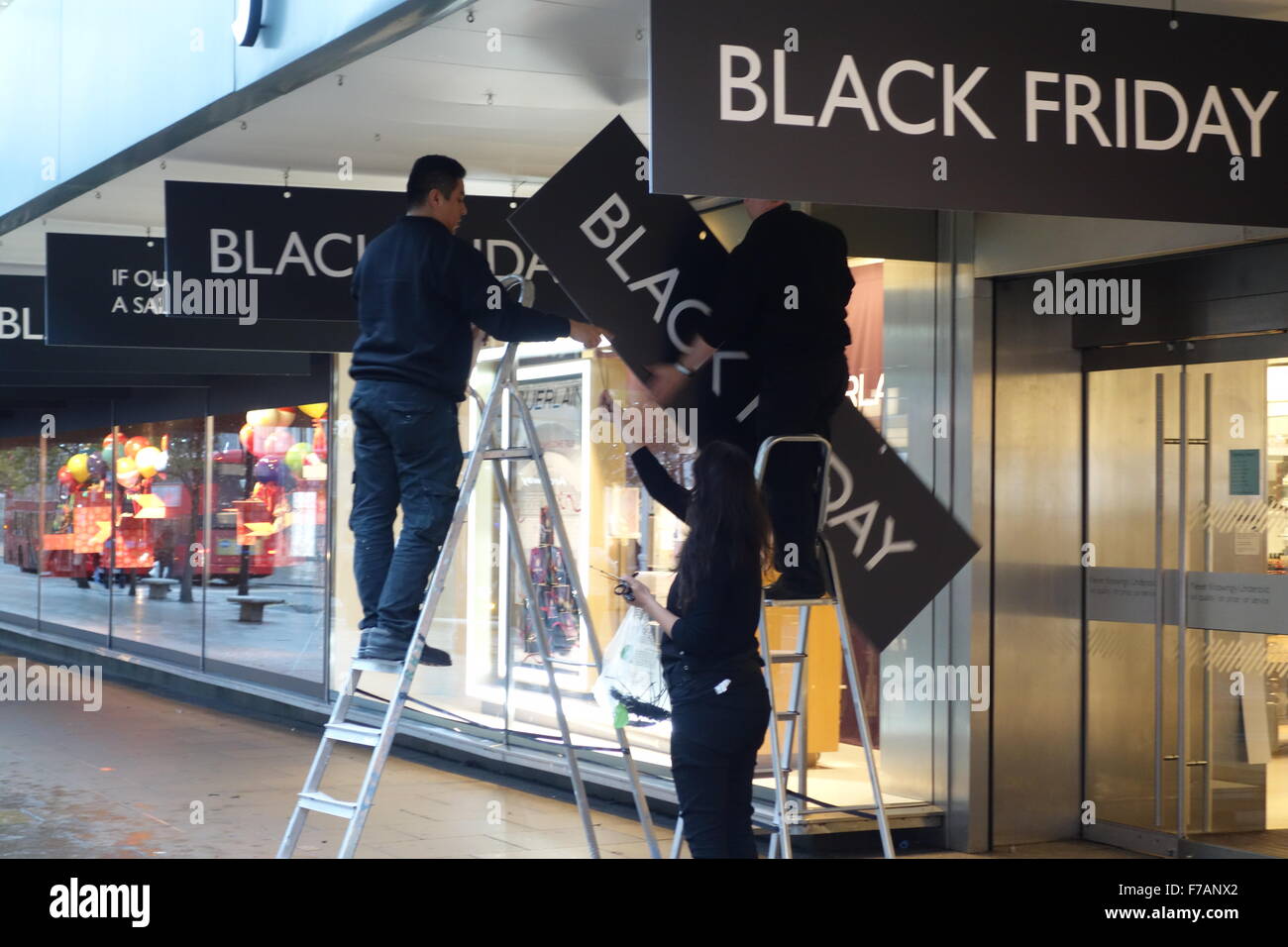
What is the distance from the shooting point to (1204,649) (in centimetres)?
664

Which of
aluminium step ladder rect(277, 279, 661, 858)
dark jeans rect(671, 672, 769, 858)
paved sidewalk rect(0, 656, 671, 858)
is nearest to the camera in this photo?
aluminium step ladder rect(277, 279, 661, 858)

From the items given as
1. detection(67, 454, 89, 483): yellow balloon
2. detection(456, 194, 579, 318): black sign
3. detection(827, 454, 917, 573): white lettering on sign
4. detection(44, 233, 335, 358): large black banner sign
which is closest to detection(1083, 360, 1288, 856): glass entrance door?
detection(827, 454, 917, 573): white lettering on sign

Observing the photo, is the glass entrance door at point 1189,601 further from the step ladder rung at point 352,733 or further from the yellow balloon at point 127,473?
the yellow balloon at point 127,473

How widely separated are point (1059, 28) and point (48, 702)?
11.0 metres

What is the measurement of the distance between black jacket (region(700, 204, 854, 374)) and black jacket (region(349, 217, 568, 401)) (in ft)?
1.81

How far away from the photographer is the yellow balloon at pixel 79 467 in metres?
17.7

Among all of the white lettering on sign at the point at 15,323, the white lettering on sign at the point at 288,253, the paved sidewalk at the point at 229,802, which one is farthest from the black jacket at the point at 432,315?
the white lettering on sign at the point at 15,323

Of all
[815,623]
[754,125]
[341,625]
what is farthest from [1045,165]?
[341,625]

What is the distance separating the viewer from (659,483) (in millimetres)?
5020

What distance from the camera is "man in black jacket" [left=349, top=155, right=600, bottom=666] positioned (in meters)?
4.75

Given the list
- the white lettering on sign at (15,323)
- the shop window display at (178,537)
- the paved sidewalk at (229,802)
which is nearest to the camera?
the paved sidewalk at (229,802)

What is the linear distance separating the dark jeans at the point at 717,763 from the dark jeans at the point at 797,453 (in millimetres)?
531

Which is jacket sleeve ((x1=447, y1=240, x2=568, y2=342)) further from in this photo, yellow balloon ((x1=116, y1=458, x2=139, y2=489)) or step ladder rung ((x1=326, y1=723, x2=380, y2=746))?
yellow balloon ((x1=116, y1=458, x2=139, y2=489))
